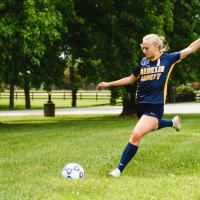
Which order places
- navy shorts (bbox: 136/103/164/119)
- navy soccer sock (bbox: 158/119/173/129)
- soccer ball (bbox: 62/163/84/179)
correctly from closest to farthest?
1. soccer ball (bbox: 62/163/84/179)
2. navy shorts (bbox: 136/103/164/119)
3. navy soccer sock (bbox: 158/119/173/129)

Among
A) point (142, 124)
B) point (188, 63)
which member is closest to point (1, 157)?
point (142, 124)

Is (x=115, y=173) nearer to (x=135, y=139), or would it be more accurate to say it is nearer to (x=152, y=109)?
(x=135, y=139)

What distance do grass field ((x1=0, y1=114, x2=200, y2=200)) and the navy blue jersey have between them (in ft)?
4.12

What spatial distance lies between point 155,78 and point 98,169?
189 centimetres

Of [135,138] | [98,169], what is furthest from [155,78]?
[98,169]

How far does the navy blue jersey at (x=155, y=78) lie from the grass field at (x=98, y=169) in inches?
49.5

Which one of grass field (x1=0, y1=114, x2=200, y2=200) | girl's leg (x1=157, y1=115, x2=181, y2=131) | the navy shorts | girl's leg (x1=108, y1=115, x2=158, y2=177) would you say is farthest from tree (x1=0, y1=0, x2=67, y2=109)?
girl's leg (x1=108, y1=115, x2=158, y2=177)

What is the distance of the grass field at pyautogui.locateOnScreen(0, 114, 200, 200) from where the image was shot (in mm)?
7770

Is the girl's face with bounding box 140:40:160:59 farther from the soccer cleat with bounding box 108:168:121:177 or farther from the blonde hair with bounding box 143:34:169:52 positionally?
the soccer cleat with bounding box 108:168:121:177

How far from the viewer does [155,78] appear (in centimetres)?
941

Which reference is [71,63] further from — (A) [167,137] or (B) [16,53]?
(A) [167,137]

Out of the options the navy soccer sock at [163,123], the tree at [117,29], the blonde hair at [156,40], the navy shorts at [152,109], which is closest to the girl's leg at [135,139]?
the navy shorts at [152,109]

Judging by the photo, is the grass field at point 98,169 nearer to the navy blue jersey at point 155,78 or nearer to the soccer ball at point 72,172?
the soccer ball at point 72,172

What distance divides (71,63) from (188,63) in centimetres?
675
